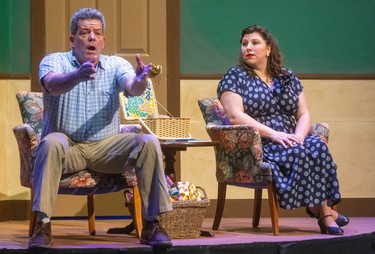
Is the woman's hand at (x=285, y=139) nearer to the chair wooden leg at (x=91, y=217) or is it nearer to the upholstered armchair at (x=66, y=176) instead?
the upholstered armchair at (x=66, y=176)

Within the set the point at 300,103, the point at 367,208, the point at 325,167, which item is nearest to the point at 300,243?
the point at 325,167

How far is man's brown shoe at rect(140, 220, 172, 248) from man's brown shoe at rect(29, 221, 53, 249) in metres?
0.50

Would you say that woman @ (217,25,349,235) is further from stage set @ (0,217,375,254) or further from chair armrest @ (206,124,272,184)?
stage set @ (0,217,375,254)

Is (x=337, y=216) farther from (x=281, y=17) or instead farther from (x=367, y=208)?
(x=281, y=17)

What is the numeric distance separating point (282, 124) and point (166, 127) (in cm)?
77

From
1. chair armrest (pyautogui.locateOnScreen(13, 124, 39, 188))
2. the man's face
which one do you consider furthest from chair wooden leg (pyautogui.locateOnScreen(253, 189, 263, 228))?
the man's face

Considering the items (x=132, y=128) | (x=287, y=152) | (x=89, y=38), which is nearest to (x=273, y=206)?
(x=287, y=152)

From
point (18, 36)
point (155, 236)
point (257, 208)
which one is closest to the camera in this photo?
point (155, 236)

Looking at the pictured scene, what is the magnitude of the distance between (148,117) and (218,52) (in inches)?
58.3

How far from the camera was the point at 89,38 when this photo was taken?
450 cm

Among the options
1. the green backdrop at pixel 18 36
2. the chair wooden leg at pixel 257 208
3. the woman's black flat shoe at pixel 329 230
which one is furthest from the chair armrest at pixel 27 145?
the woman's black flat shoe at pixel 329 230

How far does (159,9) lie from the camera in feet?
21.6

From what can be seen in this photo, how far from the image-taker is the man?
4227 millimetres

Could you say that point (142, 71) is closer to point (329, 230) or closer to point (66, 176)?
point (66, 176)
